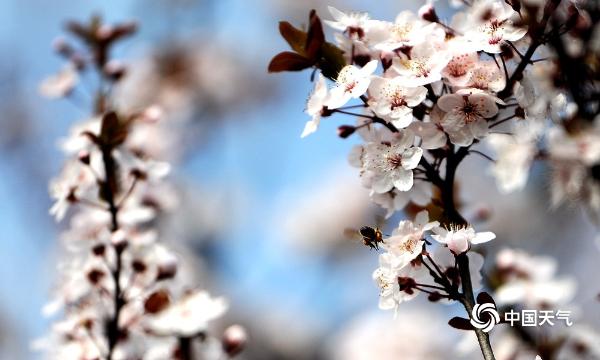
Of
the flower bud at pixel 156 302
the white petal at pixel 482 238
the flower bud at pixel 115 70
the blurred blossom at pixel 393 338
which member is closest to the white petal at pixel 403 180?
the white petal at pixel 482 238

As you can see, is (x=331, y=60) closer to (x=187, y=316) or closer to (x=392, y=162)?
(x=392, y=162)

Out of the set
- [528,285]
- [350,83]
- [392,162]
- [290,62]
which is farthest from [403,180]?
[528,285]

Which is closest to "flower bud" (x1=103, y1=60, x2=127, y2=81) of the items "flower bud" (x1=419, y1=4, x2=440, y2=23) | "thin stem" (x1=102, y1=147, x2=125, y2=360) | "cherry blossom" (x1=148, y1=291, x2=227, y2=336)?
"thin stem" (x1=102, y1=147, x2=125, y2=360)

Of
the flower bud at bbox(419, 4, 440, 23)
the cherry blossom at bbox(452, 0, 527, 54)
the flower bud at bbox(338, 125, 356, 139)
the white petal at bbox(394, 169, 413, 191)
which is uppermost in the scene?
the flower bud at bbox(419, 4, 440, 23)

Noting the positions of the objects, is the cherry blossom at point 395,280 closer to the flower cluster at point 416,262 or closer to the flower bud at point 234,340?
the flower cluster at point 416,262

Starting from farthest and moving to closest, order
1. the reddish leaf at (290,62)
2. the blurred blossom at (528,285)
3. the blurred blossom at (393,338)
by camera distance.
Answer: the blurred blossom at (393,338) → the blurred blossom at (528,285) → the reddish leaf at (290,62)

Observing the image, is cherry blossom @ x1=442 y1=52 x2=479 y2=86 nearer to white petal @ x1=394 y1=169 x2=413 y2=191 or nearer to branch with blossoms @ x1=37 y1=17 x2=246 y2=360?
white petal @ x1=394 y1=169 x2=413 y2=191

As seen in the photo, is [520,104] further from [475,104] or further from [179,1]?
[179,1]
